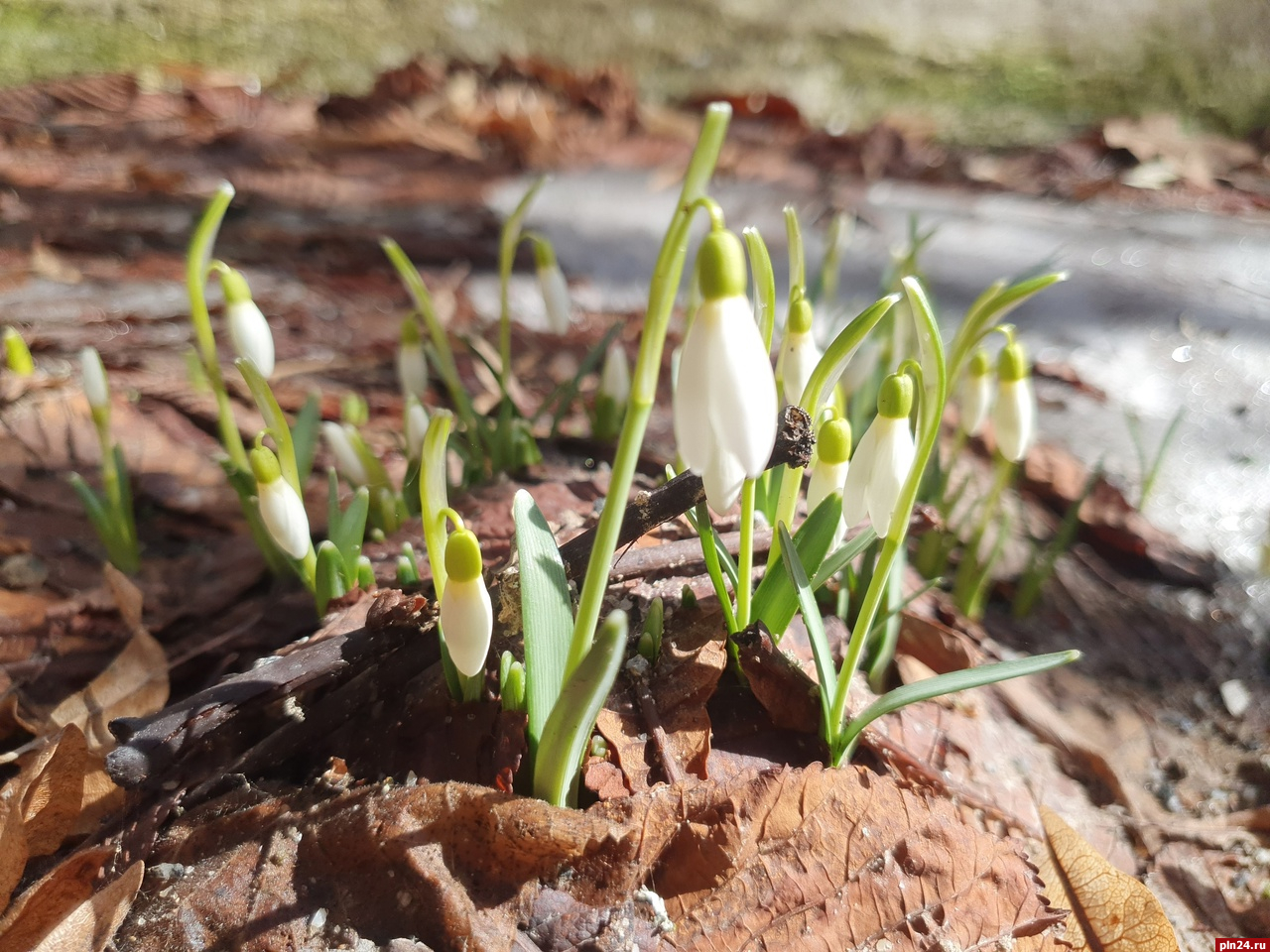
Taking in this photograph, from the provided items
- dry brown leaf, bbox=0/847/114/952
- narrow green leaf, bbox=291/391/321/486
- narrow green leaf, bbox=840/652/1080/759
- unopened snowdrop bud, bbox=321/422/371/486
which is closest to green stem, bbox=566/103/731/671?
narrow green leaf, bbox=840/652/1080/759

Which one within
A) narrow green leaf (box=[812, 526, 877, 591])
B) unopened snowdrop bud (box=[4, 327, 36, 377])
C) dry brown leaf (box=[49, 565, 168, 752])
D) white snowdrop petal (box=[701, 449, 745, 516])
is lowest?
dry brown leaf (box=[49, 565, 168, 752])

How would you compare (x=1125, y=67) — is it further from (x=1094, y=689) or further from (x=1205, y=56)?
(x=1094, y=689)

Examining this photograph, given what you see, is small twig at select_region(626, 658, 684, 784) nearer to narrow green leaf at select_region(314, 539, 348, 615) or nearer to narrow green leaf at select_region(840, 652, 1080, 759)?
narrow green leaf at select_region(840, 652, 1080, 759)

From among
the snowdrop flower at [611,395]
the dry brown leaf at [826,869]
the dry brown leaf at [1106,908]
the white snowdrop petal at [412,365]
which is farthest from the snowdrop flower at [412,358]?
the dry brown leaf at [1106,908]

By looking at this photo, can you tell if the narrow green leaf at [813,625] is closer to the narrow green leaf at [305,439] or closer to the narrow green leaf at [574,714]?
the narrow green leaf at [574,714]

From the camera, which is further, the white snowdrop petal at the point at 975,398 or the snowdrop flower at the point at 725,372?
the white snowdrop petal at the point at 975,398

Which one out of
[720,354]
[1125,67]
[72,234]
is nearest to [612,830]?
[720,354]

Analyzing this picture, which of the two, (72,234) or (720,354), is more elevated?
(720,354)
